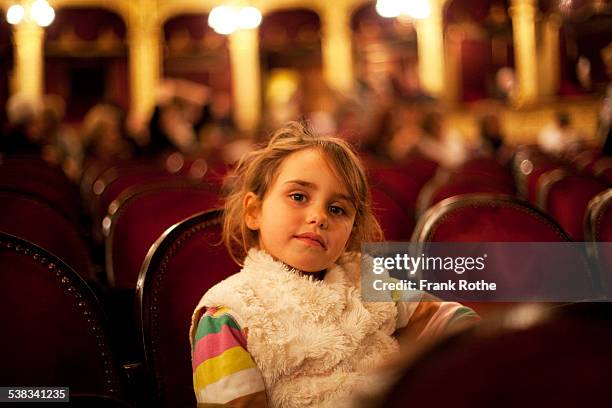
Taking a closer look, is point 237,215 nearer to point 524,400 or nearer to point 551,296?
point 551,296

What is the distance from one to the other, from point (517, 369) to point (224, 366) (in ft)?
1.96

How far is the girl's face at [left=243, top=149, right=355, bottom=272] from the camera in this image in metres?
1.17

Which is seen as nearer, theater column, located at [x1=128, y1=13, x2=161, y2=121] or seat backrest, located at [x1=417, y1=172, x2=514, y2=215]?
seat backrest, located at [x1=417, y1=172, x2=514, y2=215]

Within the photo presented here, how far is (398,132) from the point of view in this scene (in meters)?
6.40

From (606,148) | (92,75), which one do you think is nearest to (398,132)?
(606,148)

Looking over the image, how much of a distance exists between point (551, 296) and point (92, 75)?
1302cm

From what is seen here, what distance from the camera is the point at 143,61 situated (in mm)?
13078

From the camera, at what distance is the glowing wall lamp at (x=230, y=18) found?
35.8 ft

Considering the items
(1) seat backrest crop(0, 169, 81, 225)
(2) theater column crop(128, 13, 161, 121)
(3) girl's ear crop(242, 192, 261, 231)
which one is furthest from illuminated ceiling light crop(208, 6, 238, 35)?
(3) girl's ear crop(242, 192, 261, 231)

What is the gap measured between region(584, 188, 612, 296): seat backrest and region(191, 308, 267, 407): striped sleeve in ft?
3.14

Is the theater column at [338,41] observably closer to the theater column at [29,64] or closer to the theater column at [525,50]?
the theater column at [525,50]

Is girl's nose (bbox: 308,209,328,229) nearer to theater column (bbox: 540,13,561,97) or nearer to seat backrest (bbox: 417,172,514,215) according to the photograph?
seat backrest (bbox: 417,172,514,215)

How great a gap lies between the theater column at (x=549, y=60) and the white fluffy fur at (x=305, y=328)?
10.1 m

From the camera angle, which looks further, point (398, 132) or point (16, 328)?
point (398, 132)
